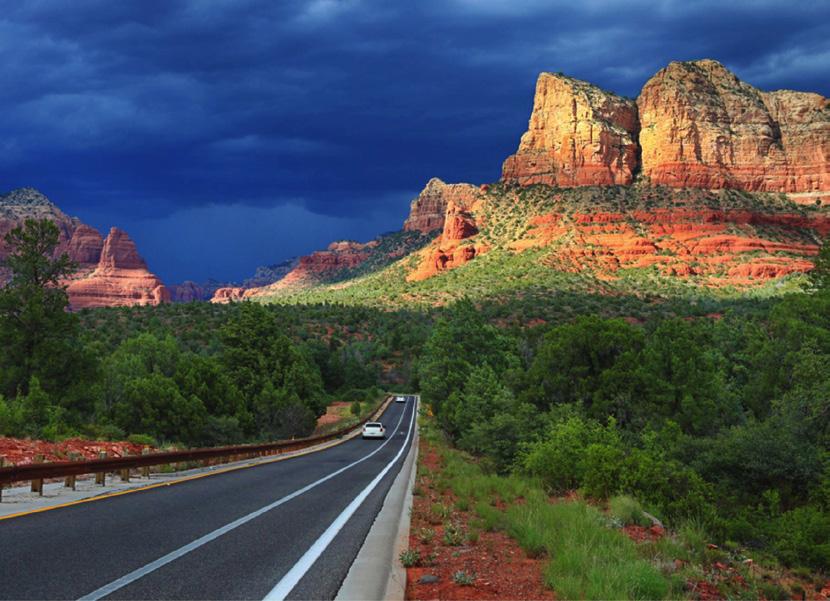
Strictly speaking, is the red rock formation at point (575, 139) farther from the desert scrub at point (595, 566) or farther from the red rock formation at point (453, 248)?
the desert scrub at point (595, 566)

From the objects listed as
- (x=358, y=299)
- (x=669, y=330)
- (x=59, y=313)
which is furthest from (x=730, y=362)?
(x=358, y=299)

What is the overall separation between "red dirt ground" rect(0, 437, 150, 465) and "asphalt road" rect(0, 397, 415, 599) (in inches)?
111

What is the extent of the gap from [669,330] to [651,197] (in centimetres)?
11350

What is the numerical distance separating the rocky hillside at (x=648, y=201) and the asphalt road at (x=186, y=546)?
308ft

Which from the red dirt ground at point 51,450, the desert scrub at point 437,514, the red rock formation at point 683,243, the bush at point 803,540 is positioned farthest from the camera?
the red rock formation at point 683,243

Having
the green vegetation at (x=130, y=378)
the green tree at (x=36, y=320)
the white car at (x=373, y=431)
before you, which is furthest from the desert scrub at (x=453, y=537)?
the white car at (x=373, y=431)

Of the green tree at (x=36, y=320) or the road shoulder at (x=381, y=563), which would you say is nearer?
the road shoulder at (x=381, y=563)

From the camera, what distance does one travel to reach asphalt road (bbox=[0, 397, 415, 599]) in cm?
562

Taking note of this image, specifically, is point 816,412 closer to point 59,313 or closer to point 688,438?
point 688,438

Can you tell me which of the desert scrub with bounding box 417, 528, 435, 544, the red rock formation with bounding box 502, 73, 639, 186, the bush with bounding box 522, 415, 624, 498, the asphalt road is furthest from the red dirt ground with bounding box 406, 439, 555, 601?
the red rock formation with bounding box 502, 73, 639, 186

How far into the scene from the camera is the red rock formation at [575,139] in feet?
484

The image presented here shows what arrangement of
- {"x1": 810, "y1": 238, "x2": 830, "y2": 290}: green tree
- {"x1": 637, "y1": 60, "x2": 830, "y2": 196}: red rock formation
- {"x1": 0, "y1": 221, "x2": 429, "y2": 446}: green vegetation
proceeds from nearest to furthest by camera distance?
1. {"x1": 0, "y1": 221, "x2": 429, "y2": 446}: green vegetation
2. {"x1": 810, "y1": 238, "x2": 830, "y2": 290}: green tree
3. {"x1": 637, "y1": 60, "x2": 830, "y2": 196}: red rock formation

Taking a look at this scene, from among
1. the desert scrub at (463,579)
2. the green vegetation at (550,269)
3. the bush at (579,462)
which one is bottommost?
the bush at (579,462)

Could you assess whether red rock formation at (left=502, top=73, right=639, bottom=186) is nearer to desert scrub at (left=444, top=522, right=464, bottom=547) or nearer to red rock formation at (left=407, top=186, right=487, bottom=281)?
red rock formation at (left=407, top=186, right=487, bottom=281)
